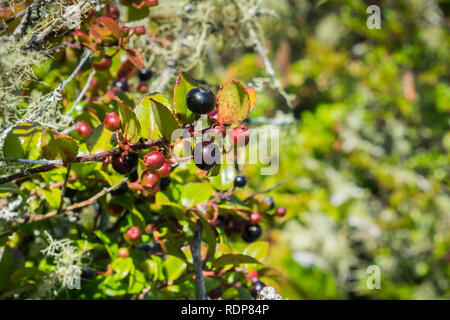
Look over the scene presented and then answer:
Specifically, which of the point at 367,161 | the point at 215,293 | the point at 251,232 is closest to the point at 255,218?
the point at 251,232

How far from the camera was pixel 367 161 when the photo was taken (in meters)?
2.58

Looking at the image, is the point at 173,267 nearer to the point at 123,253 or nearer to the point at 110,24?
the point at 123,253

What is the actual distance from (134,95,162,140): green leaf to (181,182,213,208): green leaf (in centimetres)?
23

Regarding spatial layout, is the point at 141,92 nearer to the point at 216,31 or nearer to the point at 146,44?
the point at 146,44

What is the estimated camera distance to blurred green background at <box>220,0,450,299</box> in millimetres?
2135

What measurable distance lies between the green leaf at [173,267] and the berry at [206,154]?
31cm

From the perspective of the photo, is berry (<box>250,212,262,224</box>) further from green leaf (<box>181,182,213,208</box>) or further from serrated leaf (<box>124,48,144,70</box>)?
serrated leaf (<box>124,48,144,70</box>)

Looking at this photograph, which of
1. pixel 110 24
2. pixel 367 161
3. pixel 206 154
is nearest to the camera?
pixel 206 154

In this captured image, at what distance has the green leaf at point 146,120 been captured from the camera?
19.2 inches

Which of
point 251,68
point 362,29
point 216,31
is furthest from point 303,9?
point 216,31

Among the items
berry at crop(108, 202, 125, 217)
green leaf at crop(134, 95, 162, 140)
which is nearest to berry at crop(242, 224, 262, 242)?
berry at crop(108, 202, 125, 217)

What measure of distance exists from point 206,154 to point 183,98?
9 centimetres

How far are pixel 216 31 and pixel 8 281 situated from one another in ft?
2.59

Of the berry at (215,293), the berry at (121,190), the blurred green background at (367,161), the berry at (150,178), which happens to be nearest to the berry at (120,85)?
the berry at (121,190)
